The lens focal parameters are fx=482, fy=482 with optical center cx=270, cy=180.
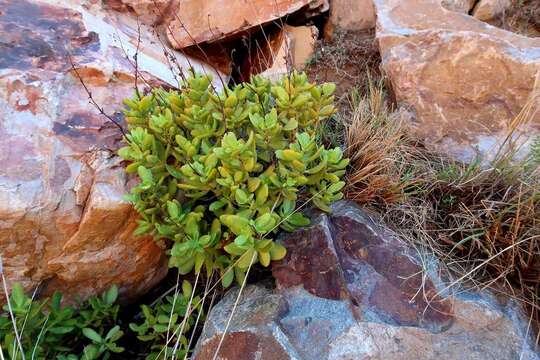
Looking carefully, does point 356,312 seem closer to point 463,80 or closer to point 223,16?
point 463,80

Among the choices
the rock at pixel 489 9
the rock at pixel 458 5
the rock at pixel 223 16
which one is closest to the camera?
the rock at pixel 223 16

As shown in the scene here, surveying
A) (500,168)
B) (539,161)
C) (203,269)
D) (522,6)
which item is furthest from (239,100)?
(522,6)

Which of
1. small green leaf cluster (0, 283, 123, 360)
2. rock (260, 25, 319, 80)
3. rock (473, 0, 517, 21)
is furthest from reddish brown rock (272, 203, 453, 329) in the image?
rock (473, 0, 517, 21)

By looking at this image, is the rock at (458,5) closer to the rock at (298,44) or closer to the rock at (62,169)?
the rock at (298,44)

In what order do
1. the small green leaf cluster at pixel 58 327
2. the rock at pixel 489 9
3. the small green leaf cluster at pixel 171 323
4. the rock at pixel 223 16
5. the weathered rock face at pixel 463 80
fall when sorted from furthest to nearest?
the rock at pixel 489 9 < the rock at pixel 223 16 < the weathered rock face at pixel 463 80 < the small green leaf cluster at pixel 171 323 < the small green leaf cluster at pixel 58 327

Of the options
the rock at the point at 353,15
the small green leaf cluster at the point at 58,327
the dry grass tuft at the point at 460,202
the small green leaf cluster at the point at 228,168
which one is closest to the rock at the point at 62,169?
the small green leaf cluster at the point at 58,327

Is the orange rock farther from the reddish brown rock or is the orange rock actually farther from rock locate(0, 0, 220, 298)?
the reddish brown rock

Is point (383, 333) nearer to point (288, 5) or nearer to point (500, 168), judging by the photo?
point (500, 168)
